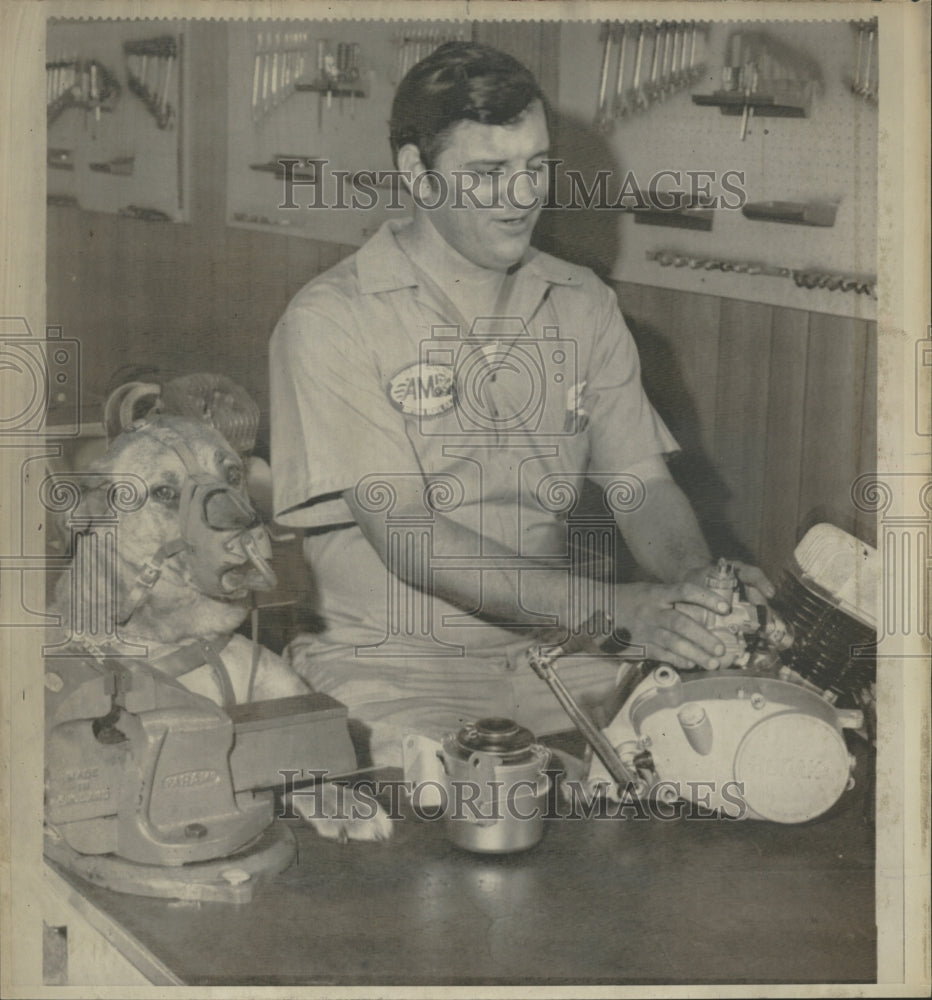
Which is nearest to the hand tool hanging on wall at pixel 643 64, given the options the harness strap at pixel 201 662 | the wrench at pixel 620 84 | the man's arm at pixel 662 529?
the wrench at pixel 620 84

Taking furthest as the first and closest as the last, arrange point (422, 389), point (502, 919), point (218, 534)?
point (422, 389)
point (218, 534)
point (502, 919)

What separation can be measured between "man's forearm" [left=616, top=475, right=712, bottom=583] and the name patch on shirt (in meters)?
0.35

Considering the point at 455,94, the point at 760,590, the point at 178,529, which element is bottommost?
the point at 760,590

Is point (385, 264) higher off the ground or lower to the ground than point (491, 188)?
lower

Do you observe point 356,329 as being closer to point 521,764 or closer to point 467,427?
point 467,427

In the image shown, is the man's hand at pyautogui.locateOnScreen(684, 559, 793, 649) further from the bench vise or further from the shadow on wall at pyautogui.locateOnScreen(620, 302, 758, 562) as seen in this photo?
the bench vise

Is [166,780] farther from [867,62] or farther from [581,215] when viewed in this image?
[867,62]

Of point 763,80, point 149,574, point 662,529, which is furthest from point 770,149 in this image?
point 149,574

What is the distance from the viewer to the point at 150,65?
2.00 m

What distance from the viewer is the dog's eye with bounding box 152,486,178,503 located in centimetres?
193

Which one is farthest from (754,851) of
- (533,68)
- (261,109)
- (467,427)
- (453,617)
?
(261,109)

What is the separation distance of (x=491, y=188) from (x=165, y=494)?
0.70m

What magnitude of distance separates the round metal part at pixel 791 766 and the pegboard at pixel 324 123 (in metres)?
0.99

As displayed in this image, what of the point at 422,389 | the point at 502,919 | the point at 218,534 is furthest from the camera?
the point at 422,389
